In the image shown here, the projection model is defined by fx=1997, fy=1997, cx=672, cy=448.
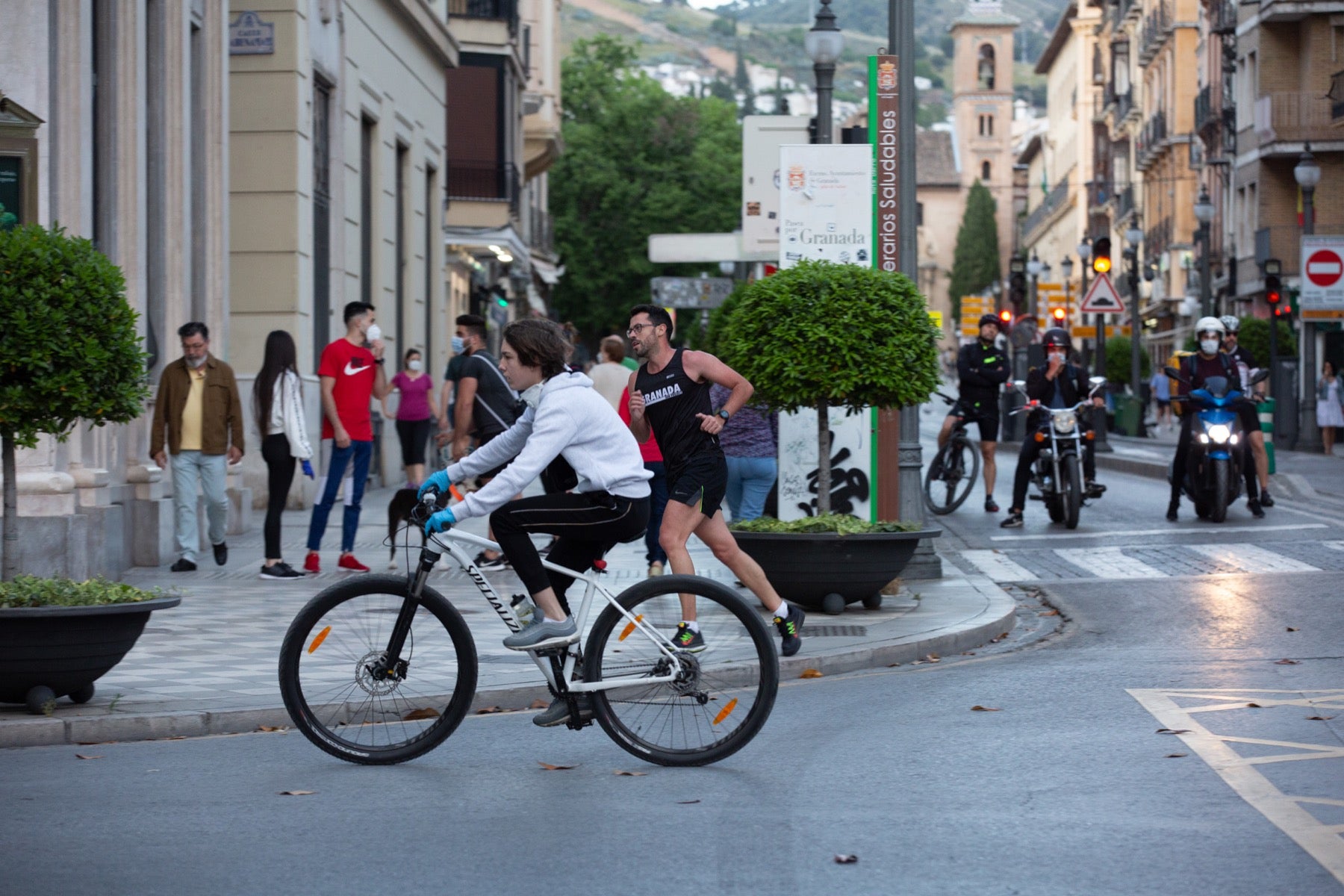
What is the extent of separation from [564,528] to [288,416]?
24.3 ft

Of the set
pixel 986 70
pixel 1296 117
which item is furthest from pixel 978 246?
pixel 1296 117

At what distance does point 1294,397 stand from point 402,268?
1697 cm

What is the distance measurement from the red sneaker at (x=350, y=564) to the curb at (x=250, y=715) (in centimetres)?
536

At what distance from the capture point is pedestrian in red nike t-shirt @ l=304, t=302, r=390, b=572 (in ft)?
47.6

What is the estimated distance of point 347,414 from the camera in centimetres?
1462

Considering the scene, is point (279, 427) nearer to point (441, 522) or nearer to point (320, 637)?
point (320, 637)

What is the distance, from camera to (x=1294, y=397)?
3669cm

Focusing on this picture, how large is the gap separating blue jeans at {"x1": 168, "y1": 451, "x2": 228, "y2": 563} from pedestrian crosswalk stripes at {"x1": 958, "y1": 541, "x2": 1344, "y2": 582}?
224 inches

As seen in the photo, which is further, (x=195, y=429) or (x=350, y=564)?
(x=350, y=564)

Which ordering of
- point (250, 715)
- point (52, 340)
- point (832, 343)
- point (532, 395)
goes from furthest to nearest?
point (832, 343), point (52, 340), point (250, 715), point (532, 395)

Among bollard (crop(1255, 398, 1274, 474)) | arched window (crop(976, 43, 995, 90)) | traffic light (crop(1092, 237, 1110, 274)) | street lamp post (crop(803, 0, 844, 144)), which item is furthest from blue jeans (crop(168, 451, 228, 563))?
arched window (crop(976, 43, 995, 90))

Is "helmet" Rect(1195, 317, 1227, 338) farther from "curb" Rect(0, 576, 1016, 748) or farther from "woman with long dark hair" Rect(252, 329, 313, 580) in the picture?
"woman with long dark hair" Rect(252, 329, 313, 580)

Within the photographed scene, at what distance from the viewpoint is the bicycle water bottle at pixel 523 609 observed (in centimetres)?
755

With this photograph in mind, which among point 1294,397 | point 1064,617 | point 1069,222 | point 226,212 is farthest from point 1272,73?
point 1069,222
